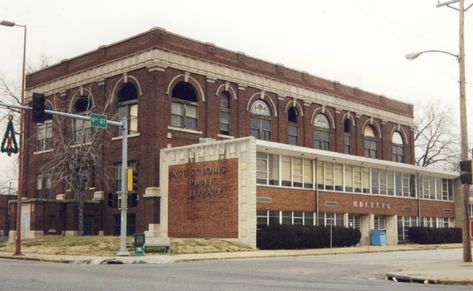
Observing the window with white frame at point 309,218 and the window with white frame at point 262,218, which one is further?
the window with white frame at point 309,218

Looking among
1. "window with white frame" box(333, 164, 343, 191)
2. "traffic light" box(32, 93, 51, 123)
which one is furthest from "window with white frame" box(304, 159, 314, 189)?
"traffic light" box(32, 93, 51, 123)

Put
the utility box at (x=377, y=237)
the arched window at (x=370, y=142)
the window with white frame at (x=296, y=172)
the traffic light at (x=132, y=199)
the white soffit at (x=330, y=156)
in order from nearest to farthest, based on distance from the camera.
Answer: the traffic light at (x=132, y=199)
the white soffit at (x=330, y=156)
the window with white frame at (x=296, y=172)
the utility box at (x=377, y=237)
the arched window at (x=370, y=142)

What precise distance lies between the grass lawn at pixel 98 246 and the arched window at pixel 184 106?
11541 mm

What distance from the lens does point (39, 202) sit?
46688mm

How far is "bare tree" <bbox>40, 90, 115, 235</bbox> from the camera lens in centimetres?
4631

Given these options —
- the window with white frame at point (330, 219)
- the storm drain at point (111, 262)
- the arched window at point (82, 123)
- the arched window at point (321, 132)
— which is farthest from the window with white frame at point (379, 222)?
the storm drain at point (111, 262)

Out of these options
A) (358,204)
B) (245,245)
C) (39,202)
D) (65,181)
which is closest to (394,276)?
(245,245)

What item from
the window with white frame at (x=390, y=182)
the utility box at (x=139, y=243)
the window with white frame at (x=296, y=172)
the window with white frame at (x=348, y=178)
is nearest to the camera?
the utility box at (x=139, y=243)

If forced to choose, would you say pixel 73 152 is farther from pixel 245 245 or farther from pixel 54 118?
pixel 245 245

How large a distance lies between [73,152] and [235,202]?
1320 cm

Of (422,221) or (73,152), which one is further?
(422,221)

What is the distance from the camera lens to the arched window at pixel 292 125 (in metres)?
56.4

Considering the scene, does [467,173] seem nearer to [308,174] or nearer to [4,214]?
[308,174]

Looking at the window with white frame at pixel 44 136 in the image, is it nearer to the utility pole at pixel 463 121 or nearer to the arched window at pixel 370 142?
the arched window at pixel 370 142
